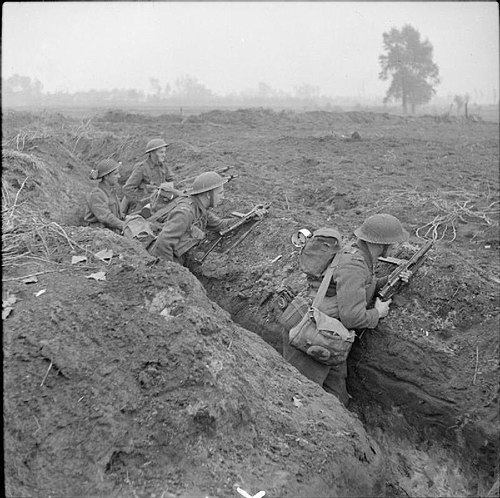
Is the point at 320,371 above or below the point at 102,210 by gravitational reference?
below

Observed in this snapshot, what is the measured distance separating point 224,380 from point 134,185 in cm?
593

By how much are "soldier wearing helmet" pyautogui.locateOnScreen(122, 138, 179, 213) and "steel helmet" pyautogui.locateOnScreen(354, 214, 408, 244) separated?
4.93 meters

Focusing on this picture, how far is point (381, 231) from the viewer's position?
4414 mm

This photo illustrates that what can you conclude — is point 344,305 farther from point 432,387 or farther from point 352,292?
point 432,387

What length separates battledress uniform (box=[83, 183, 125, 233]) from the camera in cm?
708

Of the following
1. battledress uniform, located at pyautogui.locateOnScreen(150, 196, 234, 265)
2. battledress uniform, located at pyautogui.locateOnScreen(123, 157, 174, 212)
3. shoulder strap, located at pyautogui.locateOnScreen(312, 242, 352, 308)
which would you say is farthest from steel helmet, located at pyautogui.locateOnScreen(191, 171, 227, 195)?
battledress uniform, located at pyautogui.locateOnScreen(123, 157, 174, 212)

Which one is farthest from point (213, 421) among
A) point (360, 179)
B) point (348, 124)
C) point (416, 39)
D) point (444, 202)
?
point (416, 39)

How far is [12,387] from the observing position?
3.21 meters


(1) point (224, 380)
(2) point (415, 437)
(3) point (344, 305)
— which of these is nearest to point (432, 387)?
(2) point (415, 437)

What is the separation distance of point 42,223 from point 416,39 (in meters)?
50.6

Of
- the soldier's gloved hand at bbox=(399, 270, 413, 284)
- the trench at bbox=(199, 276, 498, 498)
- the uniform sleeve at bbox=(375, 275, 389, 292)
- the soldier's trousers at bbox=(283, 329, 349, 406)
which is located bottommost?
the trench at bbox=(199, 276, 498, 498)

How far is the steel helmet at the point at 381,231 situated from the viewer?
440 cm

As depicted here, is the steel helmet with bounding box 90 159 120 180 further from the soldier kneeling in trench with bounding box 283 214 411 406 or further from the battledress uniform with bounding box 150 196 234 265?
the soldier kneeling in trench with bounding box 283 214 411 406

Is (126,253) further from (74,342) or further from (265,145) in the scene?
(265,145)
